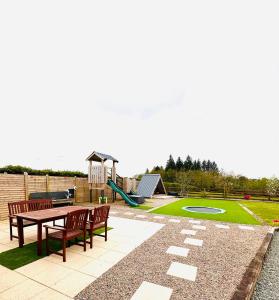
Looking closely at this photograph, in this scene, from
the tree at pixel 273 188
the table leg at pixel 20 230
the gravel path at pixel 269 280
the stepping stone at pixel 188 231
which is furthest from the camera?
the tree at pixel 273 188

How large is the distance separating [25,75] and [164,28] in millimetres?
6952

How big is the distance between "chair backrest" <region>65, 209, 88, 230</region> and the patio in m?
0.59

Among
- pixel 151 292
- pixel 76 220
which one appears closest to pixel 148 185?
pixel 76 220

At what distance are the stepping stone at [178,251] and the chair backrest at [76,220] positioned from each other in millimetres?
2187

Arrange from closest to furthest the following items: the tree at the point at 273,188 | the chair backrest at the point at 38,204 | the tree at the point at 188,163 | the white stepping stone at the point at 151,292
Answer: the white stepping stone at the point at 151,292
the chair backrest at the point at 38,204
the tree at the point at 273,188
the tree at the point at 188,163

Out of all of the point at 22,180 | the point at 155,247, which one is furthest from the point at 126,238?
the point at 22,180

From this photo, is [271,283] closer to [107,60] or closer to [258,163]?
[107,60]

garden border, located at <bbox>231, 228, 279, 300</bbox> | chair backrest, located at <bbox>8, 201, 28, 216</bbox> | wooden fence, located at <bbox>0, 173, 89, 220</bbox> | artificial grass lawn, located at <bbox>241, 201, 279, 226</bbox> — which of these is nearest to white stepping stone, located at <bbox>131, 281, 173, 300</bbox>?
garden border, located at <bbox>231, 228, 279, 300</bbox>

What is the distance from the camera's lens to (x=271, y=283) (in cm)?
346

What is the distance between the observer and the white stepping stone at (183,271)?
330cm

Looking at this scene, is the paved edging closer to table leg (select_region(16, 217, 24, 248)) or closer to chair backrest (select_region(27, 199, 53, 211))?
table leg (select_region(16, 217, 24, 248))

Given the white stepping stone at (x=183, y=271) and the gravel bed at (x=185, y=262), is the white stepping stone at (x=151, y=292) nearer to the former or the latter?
the gravel bed at (x=185, y=262)

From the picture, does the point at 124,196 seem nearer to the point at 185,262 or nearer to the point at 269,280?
the point at 185,262

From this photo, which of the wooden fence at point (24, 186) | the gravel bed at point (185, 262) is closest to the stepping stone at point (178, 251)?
the gravel bed at point (185, 262)
